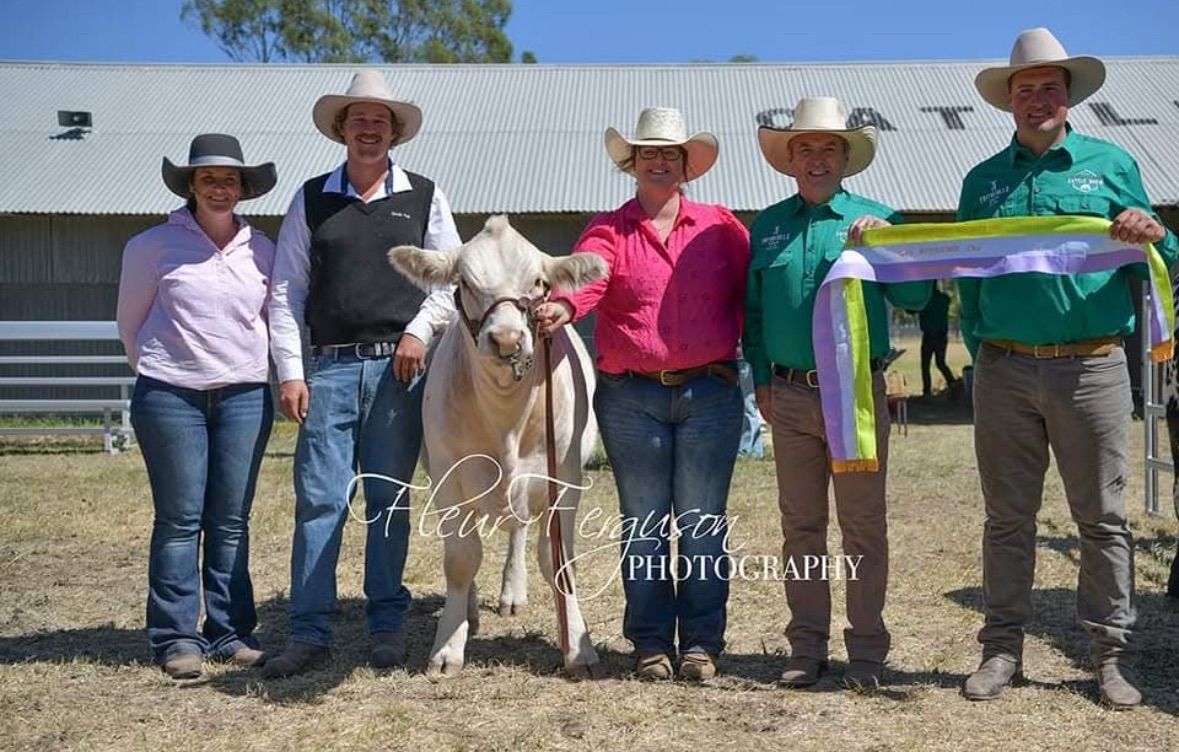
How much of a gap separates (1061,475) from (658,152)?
6.54 feet

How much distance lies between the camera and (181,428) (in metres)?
5.14

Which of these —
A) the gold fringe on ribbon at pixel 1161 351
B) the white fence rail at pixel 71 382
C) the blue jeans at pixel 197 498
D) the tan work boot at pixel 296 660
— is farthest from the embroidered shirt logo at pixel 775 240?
the white fence rail at pixel 71 382

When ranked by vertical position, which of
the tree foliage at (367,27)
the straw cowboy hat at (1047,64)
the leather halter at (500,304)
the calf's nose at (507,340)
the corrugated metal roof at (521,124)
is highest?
the tree foliage at (367,27)

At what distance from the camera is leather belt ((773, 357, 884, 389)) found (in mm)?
4801

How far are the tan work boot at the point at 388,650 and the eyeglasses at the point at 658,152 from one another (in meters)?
2.31

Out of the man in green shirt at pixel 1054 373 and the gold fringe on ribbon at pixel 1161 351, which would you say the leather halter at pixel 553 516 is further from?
the gold fringe on ribbon at pixel 1161 351

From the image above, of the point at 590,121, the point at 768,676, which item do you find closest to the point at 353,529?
the point at 768,676

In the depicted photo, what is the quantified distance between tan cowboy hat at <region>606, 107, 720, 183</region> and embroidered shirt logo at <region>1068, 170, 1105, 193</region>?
1.36 m

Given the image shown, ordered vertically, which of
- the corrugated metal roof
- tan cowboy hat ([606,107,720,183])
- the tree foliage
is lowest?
tan cowboy hat ([606,107,720,183])

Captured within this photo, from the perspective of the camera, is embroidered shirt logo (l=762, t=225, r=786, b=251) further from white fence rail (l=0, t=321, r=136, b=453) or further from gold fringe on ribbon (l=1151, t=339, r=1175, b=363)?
white fence rail (l=0, t=321, r=136, b=453)

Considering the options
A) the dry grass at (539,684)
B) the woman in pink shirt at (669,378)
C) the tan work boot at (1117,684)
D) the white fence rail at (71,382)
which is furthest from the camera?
the white fence rail at (71,382)

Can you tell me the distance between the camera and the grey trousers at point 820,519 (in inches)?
188

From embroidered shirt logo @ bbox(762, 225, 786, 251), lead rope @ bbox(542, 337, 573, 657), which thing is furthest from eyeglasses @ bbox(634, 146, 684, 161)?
lead rope @ bbox(542, 337, 573, 657)

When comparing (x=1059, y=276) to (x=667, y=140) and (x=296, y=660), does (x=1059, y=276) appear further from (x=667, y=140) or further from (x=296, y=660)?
(x=296, y=660)
